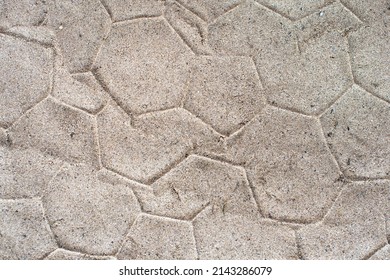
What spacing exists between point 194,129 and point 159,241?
0.41 metres

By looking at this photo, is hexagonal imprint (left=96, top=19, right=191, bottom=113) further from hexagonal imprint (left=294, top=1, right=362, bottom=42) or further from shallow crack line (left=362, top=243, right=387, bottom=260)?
shallow crack line (left=362, top=243, right=387, bottom=260)

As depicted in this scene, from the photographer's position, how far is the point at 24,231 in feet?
6.61

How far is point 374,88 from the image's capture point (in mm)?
2078

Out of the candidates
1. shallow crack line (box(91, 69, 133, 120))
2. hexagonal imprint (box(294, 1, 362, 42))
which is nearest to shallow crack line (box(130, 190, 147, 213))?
shallow crack line (box(91, 69, 133, 120))

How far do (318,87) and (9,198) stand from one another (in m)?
1.17

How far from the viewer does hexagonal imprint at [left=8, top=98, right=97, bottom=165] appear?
2055mm

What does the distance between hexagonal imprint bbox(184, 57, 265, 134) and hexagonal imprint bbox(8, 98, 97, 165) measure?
38 centimetres

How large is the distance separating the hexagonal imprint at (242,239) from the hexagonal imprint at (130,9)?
2.60 ft

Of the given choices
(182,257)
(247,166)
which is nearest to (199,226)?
(182,257)

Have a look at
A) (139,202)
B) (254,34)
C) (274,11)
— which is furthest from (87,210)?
(274,11)

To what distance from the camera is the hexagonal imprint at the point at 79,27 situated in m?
2.12

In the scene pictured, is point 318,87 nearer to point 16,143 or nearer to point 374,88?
point 374,88

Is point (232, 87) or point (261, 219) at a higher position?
point (232, 87)

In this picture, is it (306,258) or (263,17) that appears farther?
(263,17)
